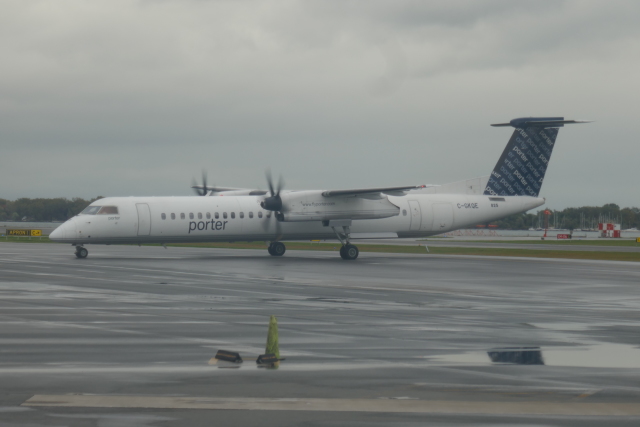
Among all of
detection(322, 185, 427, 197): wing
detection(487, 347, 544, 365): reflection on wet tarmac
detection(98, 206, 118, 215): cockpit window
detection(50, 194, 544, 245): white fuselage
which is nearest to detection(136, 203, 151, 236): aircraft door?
detection(50, 194, 544, 245): white fuselage

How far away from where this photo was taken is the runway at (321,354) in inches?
313

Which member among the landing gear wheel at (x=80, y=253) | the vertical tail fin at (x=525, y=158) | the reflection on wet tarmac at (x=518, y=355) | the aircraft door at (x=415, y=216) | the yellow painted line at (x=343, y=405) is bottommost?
the reflection on wet tarmac at (x=518, y=355)

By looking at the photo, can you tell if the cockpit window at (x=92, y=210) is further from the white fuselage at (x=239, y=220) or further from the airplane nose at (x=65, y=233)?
the airplane nose at (x=65, y=233)

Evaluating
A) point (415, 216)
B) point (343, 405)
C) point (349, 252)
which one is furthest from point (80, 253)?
point (343, 405)

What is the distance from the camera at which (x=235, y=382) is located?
30.8ft

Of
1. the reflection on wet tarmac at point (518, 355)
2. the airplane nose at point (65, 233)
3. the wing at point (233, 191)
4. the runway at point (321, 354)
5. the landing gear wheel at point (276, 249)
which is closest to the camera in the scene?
the runway at point (321, 354)

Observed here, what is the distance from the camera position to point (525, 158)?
153 ft

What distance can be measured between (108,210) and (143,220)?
6.16ft

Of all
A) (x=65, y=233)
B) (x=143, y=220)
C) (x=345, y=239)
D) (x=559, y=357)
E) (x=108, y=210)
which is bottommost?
(x=559, y=357)

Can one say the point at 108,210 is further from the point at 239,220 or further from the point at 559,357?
the point at 559,357

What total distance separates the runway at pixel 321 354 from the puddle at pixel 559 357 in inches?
1.3

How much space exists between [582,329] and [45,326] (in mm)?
10678

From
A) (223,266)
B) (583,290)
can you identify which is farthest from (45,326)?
(223,266)

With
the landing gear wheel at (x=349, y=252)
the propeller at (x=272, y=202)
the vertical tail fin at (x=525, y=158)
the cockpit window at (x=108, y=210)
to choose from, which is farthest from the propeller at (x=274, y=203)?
the vertical tail fin at (x=525, y=158)
